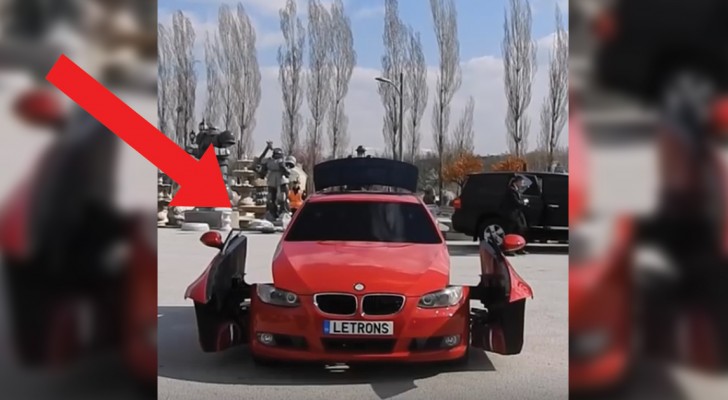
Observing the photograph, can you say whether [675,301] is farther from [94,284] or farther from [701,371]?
[94,284]

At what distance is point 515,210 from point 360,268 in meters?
8.44

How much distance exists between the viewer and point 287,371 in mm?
4180

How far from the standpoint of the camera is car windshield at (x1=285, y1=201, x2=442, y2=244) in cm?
488

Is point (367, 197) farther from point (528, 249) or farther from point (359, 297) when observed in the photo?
point (528, 249)

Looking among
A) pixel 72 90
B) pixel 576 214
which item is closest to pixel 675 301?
pixel 576 214

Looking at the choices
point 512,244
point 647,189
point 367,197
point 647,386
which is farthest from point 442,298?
point 647,189

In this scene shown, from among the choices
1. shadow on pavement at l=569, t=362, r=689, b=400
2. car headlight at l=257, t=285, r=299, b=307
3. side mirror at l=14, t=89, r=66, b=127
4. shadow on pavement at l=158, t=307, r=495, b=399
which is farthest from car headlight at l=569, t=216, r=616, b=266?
car headlight at l=257, t=285, r=299, b=307

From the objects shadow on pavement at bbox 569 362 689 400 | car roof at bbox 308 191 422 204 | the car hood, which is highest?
car roof at bbox 308 191 422 204

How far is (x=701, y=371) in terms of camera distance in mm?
2365

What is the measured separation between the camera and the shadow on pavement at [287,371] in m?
4.00

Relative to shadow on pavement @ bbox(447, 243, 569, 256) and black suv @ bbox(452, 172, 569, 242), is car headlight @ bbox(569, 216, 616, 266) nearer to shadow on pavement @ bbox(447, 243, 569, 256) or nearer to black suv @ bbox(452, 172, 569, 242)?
shadow on pavement @ bbox(447, 243, 569, 256)

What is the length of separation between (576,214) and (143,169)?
1.50 metres

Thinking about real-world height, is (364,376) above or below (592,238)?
below

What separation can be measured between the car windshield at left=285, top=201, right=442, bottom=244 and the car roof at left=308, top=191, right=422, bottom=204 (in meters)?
0.04
